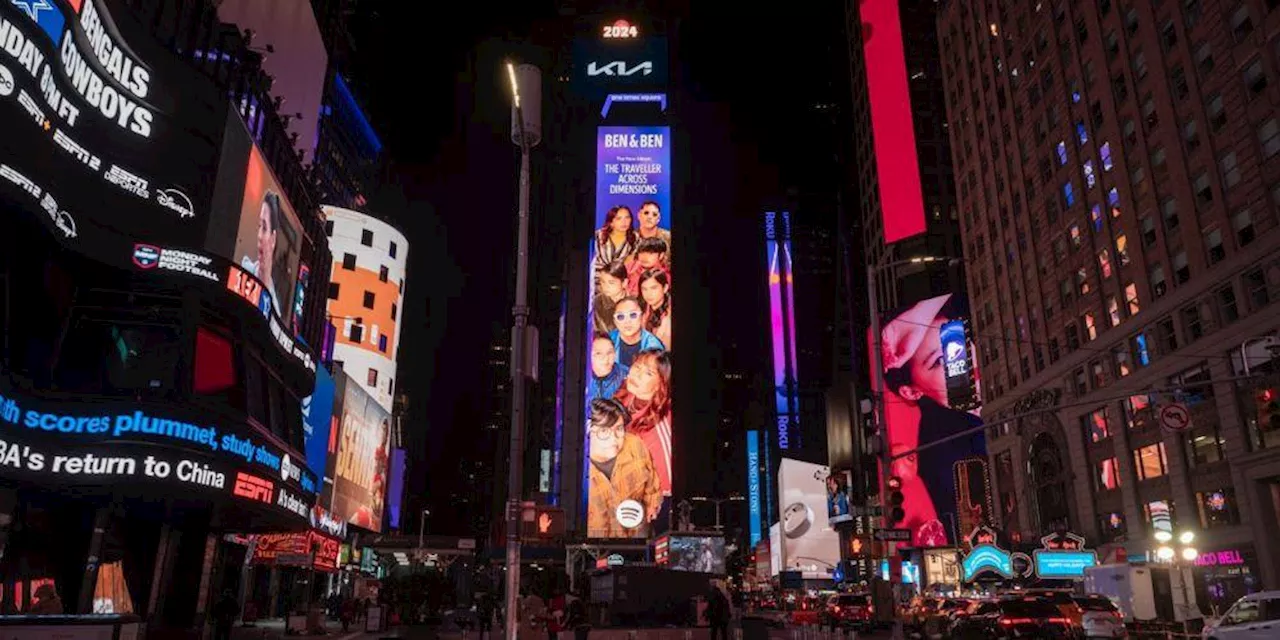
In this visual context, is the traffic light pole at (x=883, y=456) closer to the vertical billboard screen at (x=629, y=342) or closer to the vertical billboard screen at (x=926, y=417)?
the vertical billboard screen at (x=629, y=342)

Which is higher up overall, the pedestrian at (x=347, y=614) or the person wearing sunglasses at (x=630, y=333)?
the person wearing sunglasses at (x=630, y=333)

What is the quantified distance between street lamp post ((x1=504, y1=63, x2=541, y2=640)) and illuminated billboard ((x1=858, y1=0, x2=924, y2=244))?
7643 cm

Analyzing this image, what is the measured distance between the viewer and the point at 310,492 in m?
29.5

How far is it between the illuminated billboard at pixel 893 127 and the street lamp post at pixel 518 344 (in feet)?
251

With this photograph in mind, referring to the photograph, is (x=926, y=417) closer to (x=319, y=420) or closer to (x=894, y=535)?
(x=319, y=420)

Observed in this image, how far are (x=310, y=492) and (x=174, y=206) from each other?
426 inches

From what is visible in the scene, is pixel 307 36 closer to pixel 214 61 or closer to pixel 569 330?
pixel 214 61

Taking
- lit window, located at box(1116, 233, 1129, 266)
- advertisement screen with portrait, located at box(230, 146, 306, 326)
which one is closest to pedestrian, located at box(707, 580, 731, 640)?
advertisement screen with portrait, located at box(230, 146, 306, 326)

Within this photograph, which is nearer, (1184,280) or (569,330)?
(1184,280)

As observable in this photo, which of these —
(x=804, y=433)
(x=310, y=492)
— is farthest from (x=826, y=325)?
(x=310, y=492)

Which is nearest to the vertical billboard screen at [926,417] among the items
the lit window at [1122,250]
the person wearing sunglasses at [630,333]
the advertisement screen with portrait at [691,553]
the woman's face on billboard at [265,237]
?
the advertisement screen with portrait at [691,553]

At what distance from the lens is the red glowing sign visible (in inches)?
4464

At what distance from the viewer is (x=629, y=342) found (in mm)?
92000

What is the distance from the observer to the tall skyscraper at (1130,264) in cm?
4166
